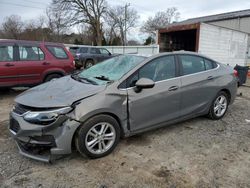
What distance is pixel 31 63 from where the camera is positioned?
20.7 feet

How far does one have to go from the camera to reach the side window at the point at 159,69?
3.50 meters

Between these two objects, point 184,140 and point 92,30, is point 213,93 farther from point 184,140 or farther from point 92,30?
point 92,30

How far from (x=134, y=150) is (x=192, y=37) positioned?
13499mm

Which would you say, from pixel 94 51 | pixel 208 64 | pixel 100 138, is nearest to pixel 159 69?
pixel 208 64

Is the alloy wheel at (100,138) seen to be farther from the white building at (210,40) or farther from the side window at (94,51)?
the side window at (94,51)

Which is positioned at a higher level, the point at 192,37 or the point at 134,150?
the point at 192,37

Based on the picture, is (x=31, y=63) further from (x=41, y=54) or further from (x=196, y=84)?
(x=196, y=84)

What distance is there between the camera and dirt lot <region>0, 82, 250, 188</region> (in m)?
2.60

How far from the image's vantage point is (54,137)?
271 centimetres

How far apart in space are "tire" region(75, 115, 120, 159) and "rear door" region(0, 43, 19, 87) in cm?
422

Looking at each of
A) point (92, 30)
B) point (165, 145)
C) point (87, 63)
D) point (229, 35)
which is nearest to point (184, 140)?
point (165, 145)

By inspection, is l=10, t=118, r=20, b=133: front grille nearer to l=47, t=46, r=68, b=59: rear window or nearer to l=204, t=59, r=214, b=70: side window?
l=204, t=59, r=214, b=70: side window

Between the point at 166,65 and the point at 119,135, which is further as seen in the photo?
the point at 166,65

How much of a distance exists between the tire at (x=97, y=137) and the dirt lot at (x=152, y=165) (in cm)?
13
